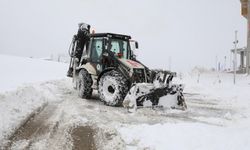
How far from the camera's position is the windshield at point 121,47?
1102 cm

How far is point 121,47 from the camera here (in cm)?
1120

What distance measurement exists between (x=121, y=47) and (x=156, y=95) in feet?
9.20

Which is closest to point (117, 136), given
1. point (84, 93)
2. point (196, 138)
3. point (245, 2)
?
point (196, 138)

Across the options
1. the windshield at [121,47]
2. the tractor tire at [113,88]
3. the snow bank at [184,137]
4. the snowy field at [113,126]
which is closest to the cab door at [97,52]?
the windshield at [121,47]

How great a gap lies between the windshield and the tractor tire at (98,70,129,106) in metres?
1.24

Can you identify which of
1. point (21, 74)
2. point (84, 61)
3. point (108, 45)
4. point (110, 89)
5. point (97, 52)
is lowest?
point (110, 89)

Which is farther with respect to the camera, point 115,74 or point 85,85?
point 85,85

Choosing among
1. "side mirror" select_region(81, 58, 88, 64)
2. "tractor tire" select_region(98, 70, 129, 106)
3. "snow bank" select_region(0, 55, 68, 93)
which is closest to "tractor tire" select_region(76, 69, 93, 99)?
"side mirror" select_region(81, 58, 88, 64)

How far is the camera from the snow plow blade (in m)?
8.77

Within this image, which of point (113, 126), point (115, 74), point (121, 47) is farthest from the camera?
point (121, 47)

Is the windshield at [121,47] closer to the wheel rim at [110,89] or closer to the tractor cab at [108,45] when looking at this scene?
the tractor cab at [108,45]

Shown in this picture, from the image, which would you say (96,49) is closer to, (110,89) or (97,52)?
(97,52)

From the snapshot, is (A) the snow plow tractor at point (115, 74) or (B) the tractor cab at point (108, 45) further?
(B) the tractor cab at point (108, 45)

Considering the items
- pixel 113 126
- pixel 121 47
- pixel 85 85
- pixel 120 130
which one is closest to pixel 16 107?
pixel 113 126
